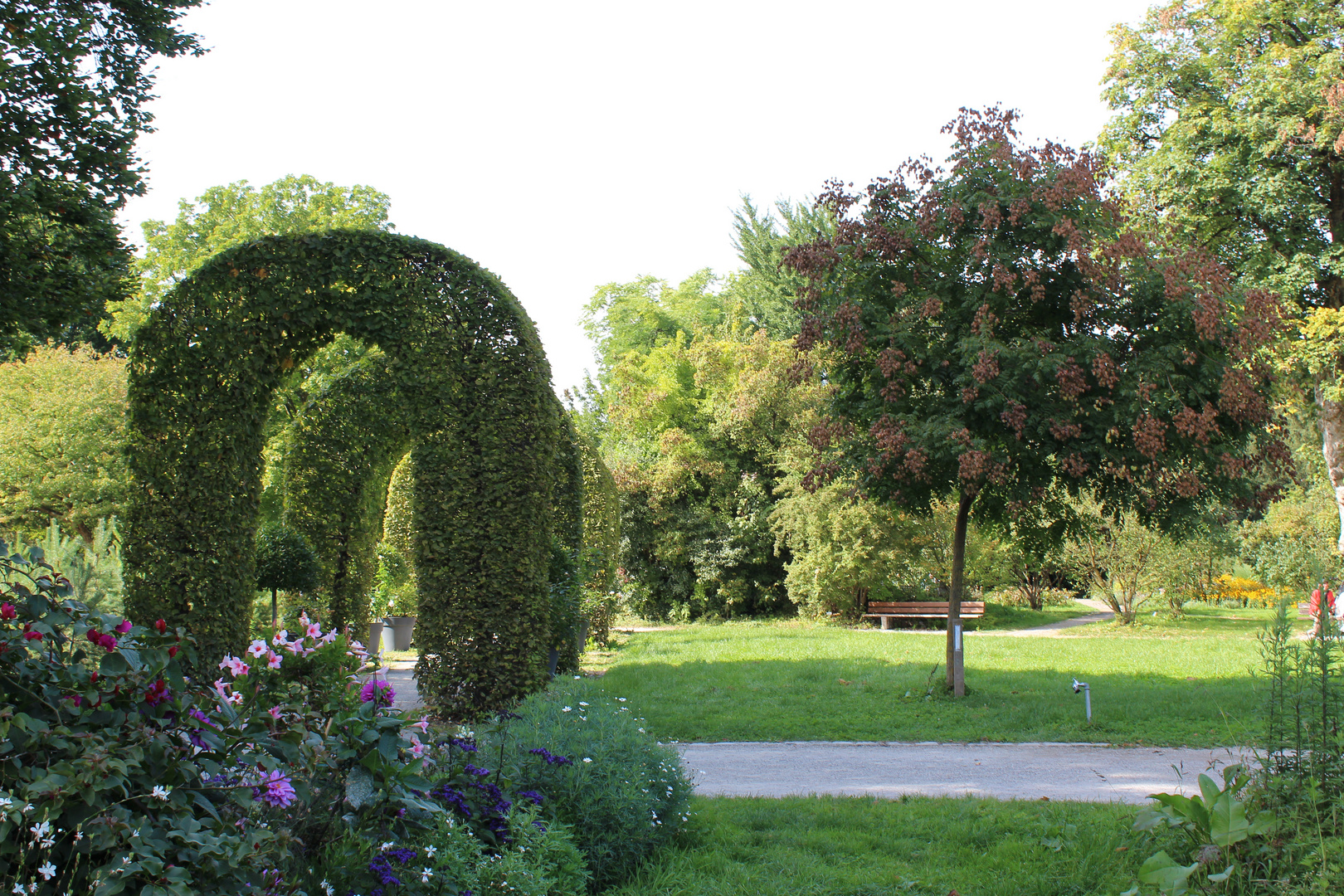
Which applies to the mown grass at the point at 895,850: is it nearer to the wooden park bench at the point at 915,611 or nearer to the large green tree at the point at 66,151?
the large green tree at the point at 66,151

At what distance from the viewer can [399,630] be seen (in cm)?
1777

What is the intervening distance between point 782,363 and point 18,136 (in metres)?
18.6

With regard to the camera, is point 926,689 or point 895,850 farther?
point 926,689

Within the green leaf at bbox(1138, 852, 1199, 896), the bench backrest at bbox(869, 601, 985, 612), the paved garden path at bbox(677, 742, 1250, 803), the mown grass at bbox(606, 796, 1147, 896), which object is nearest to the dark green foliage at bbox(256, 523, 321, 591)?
the paved garden path at bbox(677, 742, 1250, 803)

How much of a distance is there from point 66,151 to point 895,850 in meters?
10.1

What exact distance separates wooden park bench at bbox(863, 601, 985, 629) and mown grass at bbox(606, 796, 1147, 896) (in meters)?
18.1

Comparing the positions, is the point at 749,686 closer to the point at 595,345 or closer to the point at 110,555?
the point at 110,555

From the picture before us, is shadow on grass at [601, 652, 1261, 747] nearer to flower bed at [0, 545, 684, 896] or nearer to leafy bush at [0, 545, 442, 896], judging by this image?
flower bed at [0, 545, 684, 896]

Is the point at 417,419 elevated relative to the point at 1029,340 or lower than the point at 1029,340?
lower

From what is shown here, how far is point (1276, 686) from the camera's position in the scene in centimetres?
411

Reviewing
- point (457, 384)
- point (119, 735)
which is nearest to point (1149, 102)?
point (457, 384)

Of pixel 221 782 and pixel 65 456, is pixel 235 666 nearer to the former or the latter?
pixel 221 782

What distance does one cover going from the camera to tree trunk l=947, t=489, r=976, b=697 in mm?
9930

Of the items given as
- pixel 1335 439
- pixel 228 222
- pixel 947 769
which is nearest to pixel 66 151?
pixel 947 769
